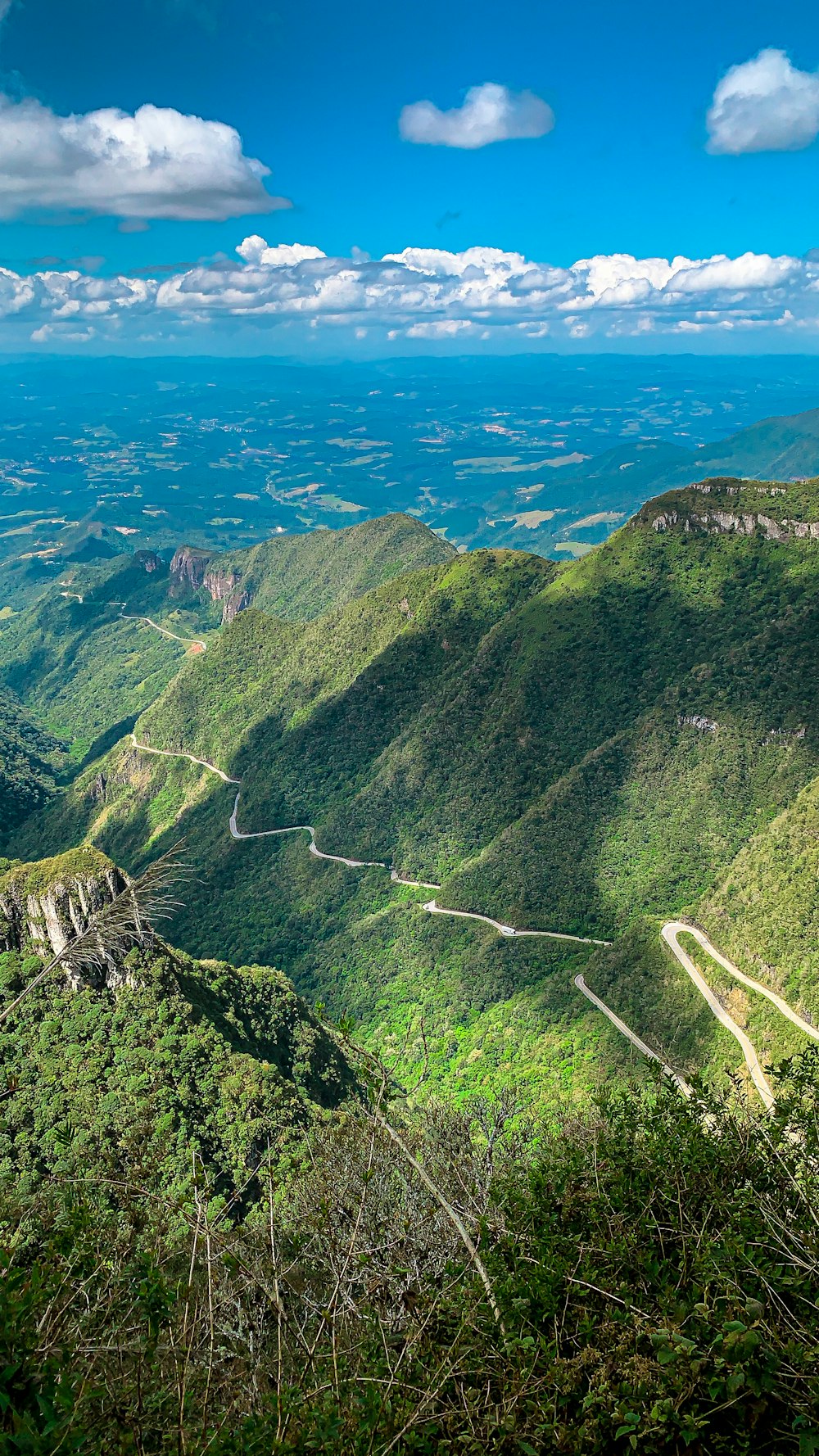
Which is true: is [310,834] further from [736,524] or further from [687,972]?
[736,524]

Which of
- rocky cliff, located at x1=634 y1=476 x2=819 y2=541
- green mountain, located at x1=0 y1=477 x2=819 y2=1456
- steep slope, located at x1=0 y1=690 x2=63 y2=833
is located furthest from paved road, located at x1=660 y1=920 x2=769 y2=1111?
steep slope, located at x1=0 y1=690 x2=63 y2=833

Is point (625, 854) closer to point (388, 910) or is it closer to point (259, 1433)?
point (388, 910)

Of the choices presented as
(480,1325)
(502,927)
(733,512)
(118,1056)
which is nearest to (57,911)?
(118,1056)

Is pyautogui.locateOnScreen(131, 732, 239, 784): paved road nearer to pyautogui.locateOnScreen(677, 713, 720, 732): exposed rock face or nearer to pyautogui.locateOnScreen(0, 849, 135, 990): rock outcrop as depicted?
pyautogui.locateOnScreen(677, 713, 720, 732): exposed rock face

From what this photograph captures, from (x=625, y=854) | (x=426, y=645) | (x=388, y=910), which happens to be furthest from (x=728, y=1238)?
(x=426, y=645)

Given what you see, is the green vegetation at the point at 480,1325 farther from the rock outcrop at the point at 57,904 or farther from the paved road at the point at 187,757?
the paved road at the point at 187,757
